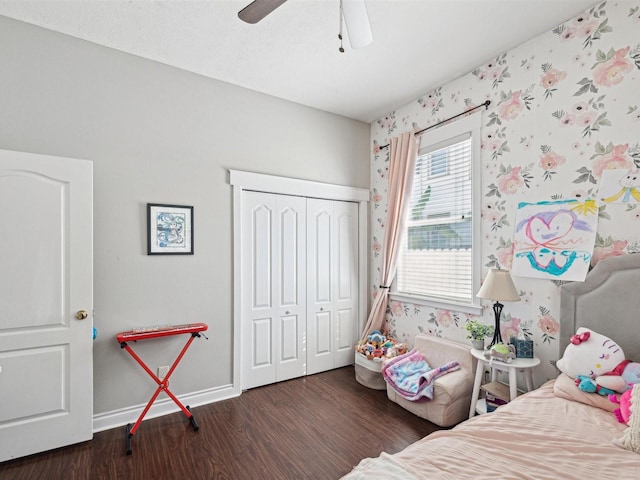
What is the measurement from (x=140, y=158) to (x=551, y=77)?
3237 mm

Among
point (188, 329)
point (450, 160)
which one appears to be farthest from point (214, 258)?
point (450, 160)

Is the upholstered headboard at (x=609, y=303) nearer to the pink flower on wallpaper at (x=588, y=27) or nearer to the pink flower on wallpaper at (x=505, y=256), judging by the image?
the pink flower on wallpaper at (x=505, y=256)

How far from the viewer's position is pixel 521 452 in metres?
1.38

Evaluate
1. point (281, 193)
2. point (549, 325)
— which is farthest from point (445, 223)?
point (281, 193)

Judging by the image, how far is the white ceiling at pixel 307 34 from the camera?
223 cm

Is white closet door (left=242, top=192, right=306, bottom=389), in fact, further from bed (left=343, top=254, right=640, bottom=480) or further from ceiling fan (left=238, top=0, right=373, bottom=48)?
bed (left=343, top=254, right=640, bottom=480)

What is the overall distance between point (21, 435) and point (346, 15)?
3.21 m

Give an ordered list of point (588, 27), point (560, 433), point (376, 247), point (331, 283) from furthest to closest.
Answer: point (376, 247), point (331, 283), point (588, 27), point (560, 433)

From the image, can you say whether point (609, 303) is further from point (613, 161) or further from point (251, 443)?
point (251, 443)

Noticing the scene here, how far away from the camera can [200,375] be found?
302 cm

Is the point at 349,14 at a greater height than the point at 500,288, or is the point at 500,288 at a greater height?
the point at 349,14

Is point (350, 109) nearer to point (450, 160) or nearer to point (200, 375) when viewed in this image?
point (450, 160)

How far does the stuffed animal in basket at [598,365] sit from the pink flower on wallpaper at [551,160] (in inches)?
45.6

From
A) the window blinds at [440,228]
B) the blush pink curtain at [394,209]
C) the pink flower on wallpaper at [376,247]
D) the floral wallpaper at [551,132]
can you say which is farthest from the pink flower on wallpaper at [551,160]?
the pink flower on wallpaper at [376,247]
